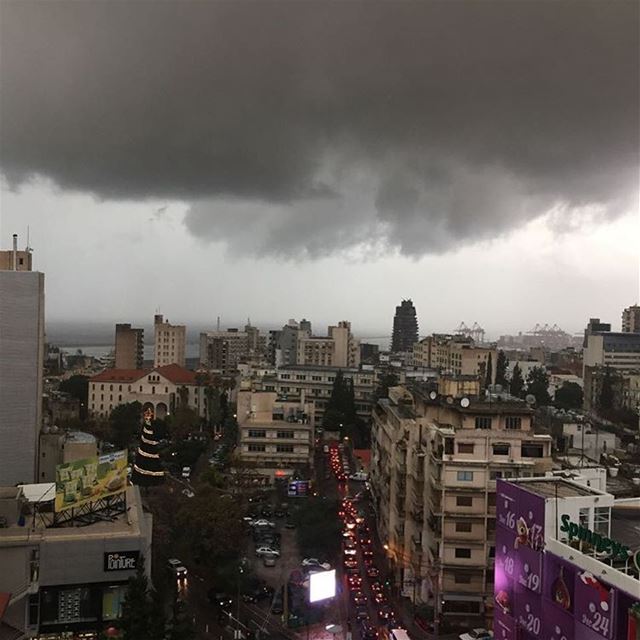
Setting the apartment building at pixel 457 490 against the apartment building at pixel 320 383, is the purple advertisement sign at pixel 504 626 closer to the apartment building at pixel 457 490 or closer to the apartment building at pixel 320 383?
the apartment building at pixel 457 490

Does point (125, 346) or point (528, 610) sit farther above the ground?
point (125, 346)

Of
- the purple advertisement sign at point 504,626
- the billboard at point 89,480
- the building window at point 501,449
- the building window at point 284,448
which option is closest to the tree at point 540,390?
the building window at point 284,448

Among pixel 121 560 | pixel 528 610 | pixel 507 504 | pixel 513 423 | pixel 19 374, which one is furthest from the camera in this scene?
pixel 19 374

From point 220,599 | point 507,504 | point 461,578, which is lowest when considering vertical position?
point 220,599

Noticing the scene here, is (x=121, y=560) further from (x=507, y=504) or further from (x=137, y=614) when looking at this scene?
(x=507, y=504)

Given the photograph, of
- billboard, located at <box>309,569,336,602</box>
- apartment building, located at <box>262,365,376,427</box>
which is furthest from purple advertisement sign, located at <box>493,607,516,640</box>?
apartment building, located at <box>262,365,376,427</box>

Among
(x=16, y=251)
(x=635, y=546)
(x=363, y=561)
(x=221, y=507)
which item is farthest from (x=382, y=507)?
(x=16, y=251)

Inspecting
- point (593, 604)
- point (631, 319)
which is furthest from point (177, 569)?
point (631, 319)
